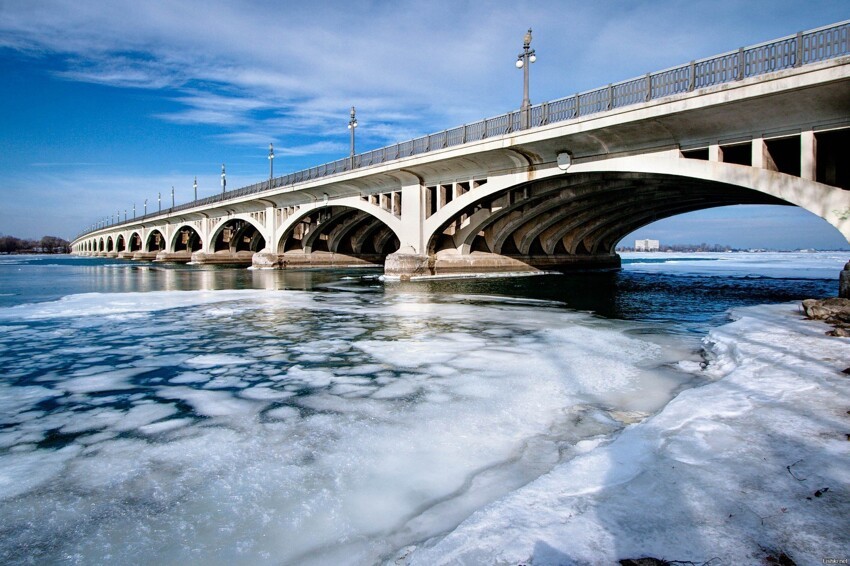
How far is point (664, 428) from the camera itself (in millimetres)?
4312

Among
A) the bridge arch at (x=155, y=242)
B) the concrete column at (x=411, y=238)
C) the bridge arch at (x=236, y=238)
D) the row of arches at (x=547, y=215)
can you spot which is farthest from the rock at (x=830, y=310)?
the bridge arch at (x=155, y=242)

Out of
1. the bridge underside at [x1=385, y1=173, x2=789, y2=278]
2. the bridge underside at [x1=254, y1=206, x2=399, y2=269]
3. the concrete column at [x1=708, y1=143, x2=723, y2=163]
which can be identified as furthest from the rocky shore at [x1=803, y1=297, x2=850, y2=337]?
the bridge underside at [x1=254, y1=206, x2=399, y2=269]

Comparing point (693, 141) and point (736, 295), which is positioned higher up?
point (693, 141)

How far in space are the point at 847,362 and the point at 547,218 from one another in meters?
24.7

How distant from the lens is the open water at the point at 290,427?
2996 mm

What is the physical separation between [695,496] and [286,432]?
11.4 ft

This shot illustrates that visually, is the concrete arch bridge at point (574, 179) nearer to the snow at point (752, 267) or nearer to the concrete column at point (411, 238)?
the concrete column at point (411, 238)

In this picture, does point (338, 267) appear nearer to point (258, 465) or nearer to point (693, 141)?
point (693, 141)

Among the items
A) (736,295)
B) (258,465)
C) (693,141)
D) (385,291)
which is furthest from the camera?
(385,291)

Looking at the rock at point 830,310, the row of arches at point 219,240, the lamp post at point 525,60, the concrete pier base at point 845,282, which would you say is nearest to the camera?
the rock at point 830,310

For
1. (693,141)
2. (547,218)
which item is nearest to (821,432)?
(693,141)

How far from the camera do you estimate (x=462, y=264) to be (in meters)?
30.1

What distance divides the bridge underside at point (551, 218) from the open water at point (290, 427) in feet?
47.9

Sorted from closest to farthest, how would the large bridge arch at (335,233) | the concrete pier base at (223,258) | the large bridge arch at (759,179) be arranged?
the large bridge arch at (759,179), the large bridge arch at (335,233), the concrete pier base at (223,258)
